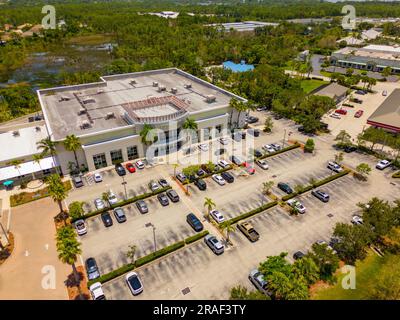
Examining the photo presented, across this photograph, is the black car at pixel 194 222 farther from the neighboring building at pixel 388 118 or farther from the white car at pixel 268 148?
the neighboring building at pixel 388 118

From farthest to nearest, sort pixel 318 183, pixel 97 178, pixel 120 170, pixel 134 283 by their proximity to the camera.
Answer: pixel 120 170 → pixel 97 178 → pixel 318 183 → pixel 134 283

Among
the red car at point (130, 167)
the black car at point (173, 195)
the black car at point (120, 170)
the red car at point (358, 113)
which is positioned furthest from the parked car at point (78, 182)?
the red car at point (358, 113)

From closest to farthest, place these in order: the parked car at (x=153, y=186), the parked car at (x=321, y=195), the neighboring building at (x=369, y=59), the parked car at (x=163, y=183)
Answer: the parked car at (x=321, y=195) < the parked car at (x=153, y=186) < the parked car at (x=163, y=183) < the neighboring building at (x=369, y=59)

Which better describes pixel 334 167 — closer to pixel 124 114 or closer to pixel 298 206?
pixel 298 206

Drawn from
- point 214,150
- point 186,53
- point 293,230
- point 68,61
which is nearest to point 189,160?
point 214,150

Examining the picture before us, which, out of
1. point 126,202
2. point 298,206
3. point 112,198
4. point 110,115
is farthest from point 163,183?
point 298,206

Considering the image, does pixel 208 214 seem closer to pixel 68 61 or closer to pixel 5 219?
pixel 5 219
